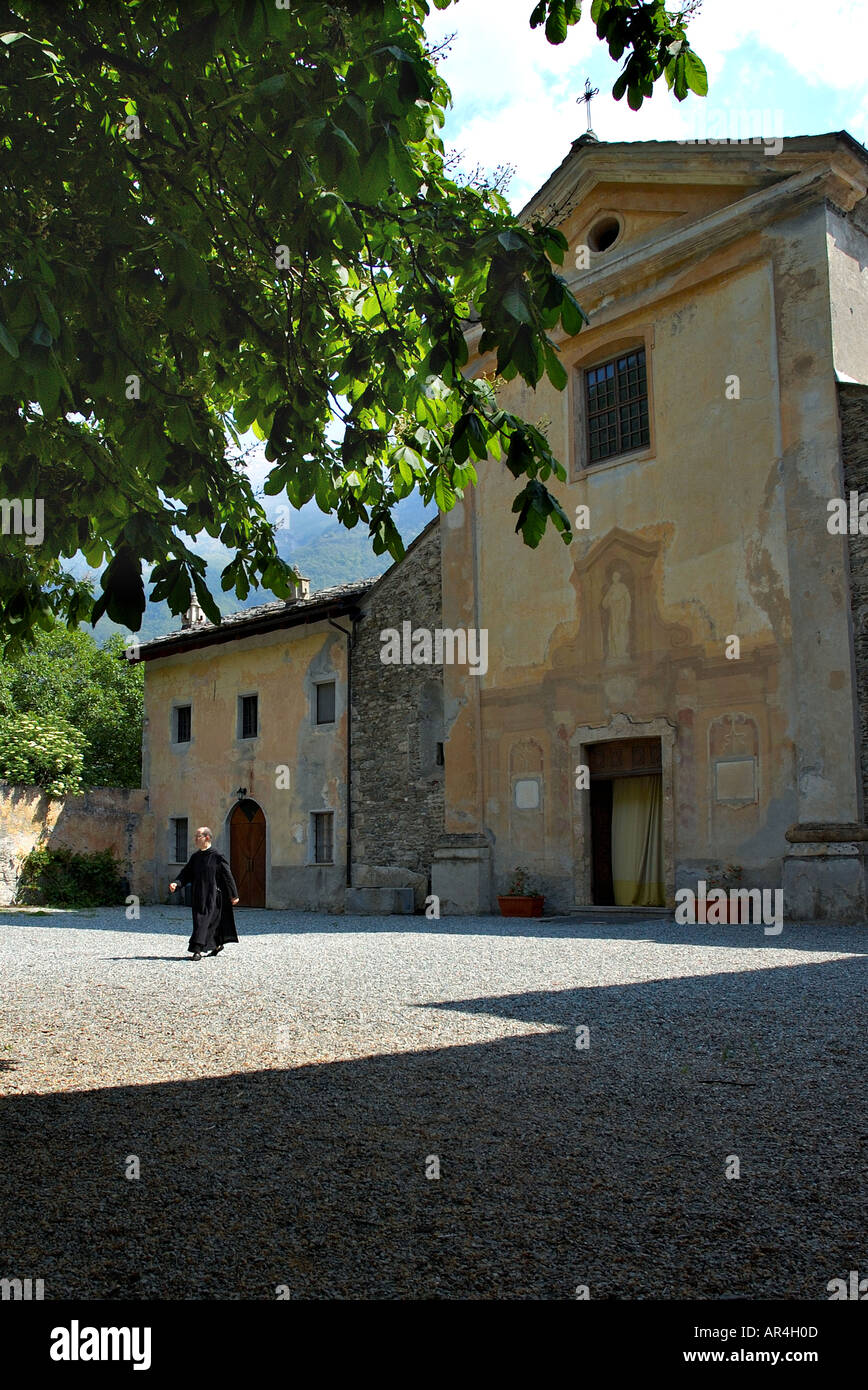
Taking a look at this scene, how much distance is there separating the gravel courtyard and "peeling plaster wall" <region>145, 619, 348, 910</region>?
12.4 meters

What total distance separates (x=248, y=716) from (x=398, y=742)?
17.2ft

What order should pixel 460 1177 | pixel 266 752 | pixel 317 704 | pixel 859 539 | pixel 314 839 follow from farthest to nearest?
pixel 266 752
pixel 317 704
pixel 314 839
pixel 859 539
pixel 460 1177

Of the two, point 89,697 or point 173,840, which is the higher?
point 89,697

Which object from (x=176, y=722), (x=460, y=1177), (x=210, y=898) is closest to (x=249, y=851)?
(x=176, y=722)

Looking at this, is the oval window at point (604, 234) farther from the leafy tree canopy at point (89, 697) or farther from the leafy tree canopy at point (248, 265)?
the leafy tree canopy at point (89, 697)

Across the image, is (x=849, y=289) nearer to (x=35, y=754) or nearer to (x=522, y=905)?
(x=522, y=905)

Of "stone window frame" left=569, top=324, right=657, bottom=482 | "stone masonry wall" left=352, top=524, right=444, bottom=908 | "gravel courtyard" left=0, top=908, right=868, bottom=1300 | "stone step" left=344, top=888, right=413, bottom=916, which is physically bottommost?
"stone step" left=344, top=888, right=413, bottom=916

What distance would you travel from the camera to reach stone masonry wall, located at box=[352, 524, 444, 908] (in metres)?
19.0

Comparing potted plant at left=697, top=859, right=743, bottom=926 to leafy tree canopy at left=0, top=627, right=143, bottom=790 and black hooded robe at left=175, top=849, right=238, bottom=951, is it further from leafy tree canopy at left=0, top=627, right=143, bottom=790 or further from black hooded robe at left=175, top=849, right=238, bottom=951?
leafy tree canopy at left=0, top=627, right=143, bottom=790

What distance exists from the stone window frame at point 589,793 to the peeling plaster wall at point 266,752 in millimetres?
5734

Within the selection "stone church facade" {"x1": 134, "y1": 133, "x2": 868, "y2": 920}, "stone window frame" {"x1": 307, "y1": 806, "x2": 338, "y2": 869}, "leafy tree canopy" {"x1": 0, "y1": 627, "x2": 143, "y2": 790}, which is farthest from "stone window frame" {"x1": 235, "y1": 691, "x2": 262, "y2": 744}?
"leafy tree canopy" {"x1": 0, "y1": 627, "x2": 143, "y2": 790}

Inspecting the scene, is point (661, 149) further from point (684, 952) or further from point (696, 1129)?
point (696, 1129)

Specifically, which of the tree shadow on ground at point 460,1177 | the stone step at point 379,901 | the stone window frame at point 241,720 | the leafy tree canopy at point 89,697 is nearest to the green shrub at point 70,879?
the stone window frame at point 241,720

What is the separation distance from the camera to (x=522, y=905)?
53.7 feet
